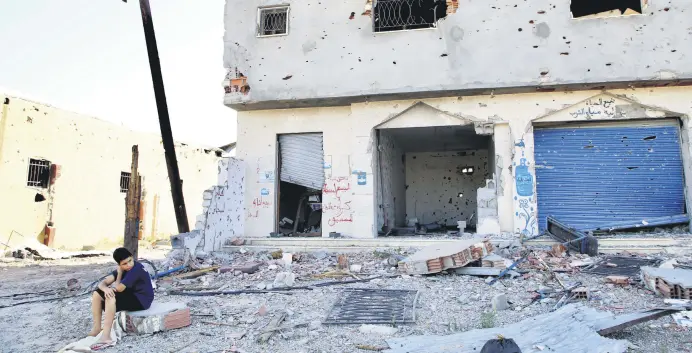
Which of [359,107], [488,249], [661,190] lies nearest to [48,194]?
[359,107]

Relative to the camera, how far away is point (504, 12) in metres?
8.94

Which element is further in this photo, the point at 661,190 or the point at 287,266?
the point at 661,190

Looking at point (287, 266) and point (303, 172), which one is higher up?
point (303, 172)

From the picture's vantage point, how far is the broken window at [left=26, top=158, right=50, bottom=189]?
1166 centimetres

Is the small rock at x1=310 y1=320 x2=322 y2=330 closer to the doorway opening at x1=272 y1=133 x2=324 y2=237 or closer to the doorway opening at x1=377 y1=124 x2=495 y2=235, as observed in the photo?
the doorway opening at x1=272 y1=133 x2=324 y2=237

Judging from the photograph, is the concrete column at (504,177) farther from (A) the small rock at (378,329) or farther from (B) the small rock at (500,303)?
(A) the small rock at (378,329)

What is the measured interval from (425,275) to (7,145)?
37.8ft

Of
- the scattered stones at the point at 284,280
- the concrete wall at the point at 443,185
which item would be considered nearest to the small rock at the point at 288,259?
the scattered stones at the point at 284,280

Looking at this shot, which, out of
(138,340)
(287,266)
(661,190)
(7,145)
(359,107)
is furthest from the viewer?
(7,145)

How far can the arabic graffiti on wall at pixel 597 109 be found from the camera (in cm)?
875

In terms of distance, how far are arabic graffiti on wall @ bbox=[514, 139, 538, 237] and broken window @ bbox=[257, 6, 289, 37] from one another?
6213 mm

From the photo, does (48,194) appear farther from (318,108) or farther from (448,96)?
(448,96)

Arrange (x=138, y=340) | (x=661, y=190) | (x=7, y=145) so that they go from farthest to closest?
(x=7, y=145) → (x=661, y=190) → (x=138, y=340)

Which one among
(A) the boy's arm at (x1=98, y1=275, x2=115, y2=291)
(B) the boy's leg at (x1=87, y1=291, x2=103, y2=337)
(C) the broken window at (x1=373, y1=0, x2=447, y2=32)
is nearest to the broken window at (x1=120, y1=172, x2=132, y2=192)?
(C) the broken window at (x1=373, y1=0, x2=447, y2=32)
